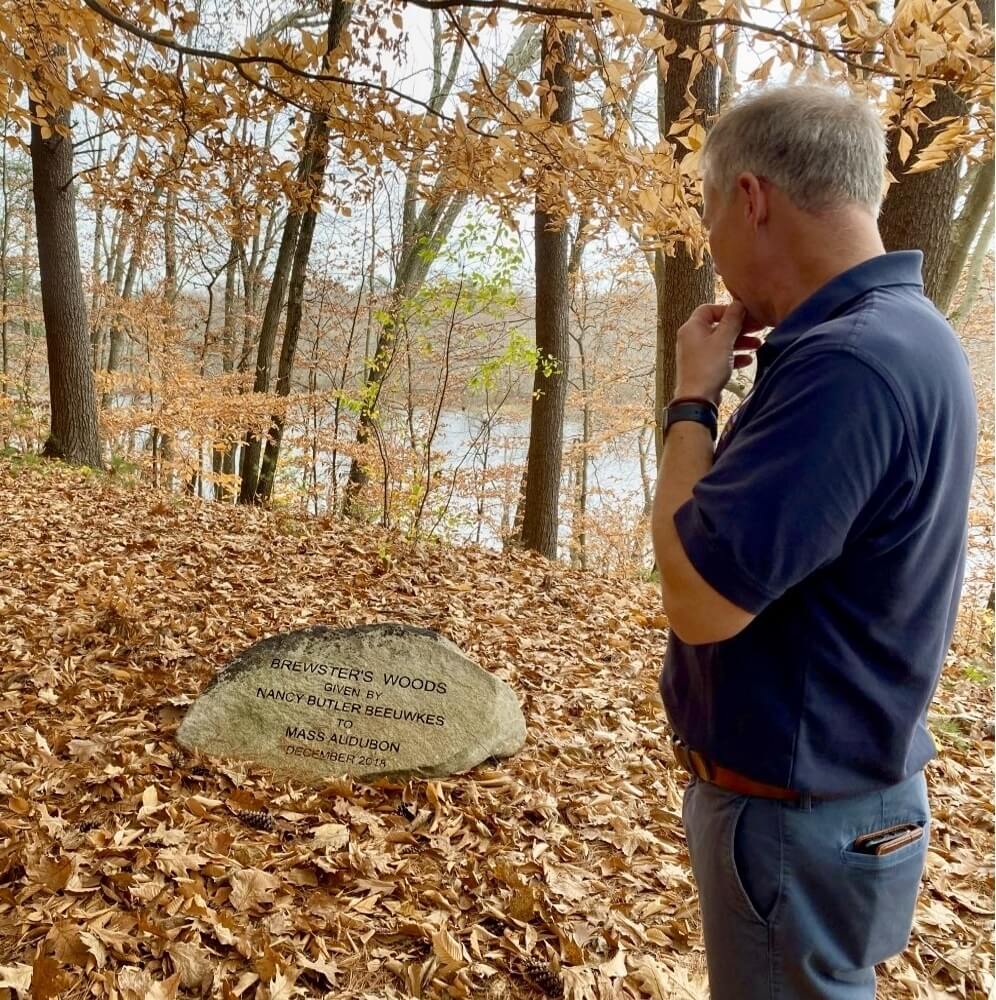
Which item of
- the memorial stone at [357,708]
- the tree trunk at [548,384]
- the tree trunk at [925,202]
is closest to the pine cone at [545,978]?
the memorial stone at [357,708]

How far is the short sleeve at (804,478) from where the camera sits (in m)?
1.06

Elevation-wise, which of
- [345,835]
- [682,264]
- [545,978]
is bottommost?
[545,978]

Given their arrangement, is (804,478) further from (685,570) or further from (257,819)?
(257,819)

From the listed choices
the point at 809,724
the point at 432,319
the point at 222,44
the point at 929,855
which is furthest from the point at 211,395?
the point at 809,724

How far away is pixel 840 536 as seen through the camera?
3.54 ft

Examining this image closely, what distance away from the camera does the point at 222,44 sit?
1242 cm

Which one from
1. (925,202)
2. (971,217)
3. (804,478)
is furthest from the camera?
(971,217)

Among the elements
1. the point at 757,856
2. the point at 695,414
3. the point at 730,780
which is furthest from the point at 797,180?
the point at 757,856

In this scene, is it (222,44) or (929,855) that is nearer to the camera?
(929,855)

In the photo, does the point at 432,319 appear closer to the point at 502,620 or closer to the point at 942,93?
the point at 502,620

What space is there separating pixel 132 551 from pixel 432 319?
348cm

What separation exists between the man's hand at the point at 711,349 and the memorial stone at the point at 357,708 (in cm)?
273

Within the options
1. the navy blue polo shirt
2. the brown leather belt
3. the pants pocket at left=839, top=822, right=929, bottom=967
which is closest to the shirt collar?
the navy blue polo shirt

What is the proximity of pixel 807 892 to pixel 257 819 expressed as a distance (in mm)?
2594
